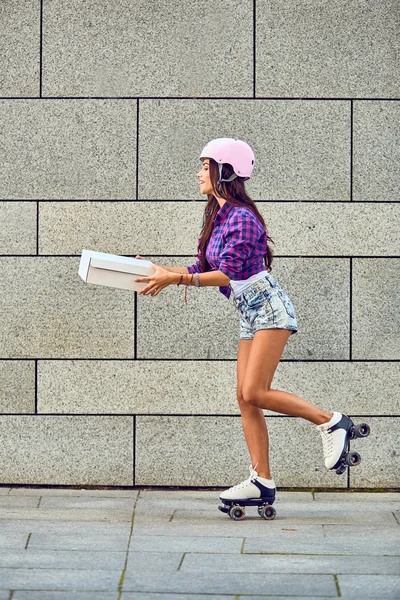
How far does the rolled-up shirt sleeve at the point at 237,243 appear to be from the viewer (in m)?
5.57

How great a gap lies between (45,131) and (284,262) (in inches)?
68.6

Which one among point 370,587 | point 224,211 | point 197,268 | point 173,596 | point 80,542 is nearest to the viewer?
point 173,596

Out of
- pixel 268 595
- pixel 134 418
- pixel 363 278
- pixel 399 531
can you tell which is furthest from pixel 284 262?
pixel 268 595

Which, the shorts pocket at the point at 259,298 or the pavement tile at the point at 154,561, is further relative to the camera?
the shorts pocket at the point at 259,298

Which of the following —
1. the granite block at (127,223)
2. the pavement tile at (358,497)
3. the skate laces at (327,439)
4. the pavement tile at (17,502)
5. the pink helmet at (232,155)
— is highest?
the pink helmet at (232,155)

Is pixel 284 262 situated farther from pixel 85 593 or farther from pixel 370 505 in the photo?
pixel 85 593

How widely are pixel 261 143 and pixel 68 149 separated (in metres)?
1.23

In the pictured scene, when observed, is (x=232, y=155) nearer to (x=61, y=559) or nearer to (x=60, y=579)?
(x=61, y=559)

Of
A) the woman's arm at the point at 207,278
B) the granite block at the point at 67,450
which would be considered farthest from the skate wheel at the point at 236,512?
the woman's arm at the point at 207,278

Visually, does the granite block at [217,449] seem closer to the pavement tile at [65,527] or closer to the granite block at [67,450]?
the granite block at [67,450]

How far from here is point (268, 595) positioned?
14.2 feet

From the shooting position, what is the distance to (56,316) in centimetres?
677

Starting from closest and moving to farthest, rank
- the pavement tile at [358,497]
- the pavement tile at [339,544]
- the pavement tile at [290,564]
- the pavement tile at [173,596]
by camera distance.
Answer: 1. the pavement tile at [173,596]
2. the pavement tile at [290,564]
3. the pavement tile at [339,544]
4. the pavement tile at [358,497]

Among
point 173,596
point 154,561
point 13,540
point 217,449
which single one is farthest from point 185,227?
point 173,596
